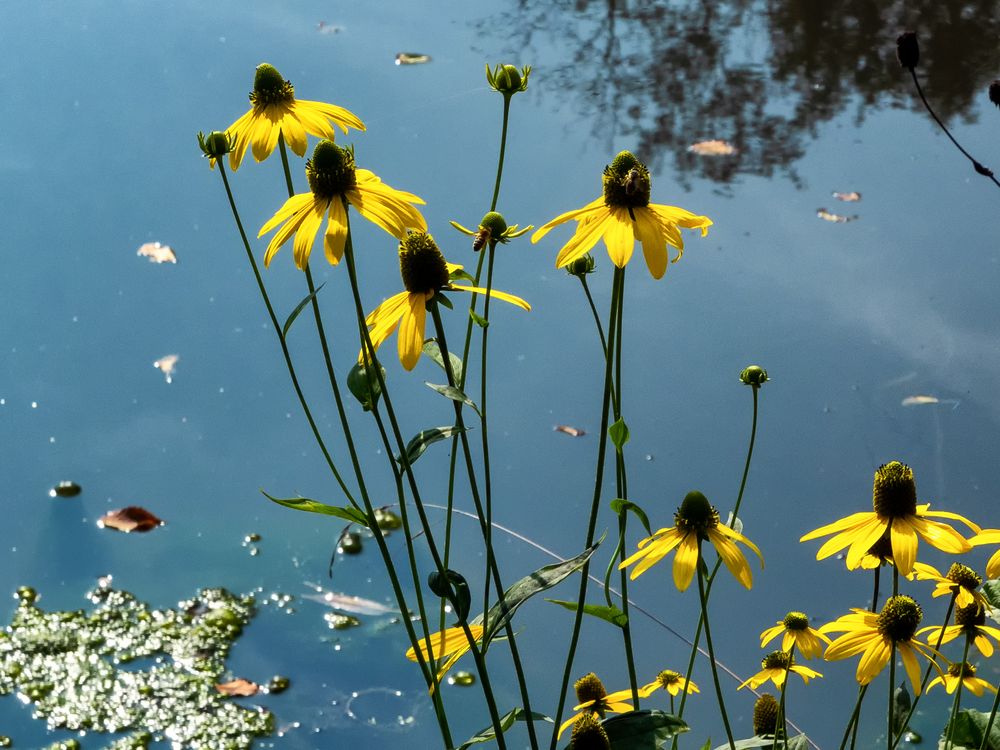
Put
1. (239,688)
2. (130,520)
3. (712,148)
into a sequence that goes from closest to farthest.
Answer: (239,688)
(130,520)
(712,148)

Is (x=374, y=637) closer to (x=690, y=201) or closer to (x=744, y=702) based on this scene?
(x=744, y=702)

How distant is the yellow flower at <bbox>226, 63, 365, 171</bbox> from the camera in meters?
1.10

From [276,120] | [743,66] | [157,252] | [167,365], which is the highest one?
[743,66]

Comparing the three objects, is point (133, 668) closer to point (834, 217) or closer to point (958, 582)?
point (958, 582)

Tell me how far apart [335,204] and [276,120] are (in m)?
0.17

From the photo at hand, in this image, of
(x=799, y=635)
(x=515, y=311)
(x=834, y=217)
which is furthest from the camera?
(x=834, y=217)

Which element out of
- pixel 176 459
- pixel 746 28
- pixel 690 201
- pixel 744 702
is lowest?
pixel 744 702

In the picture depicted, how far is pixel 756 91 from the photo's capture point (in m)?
4.05

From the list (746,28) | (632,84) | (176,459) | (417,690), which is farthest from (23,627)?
(746,28)

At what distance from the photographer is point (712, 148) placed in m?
3.69

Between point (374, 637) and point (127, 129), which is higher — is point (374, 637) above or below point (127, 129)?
below

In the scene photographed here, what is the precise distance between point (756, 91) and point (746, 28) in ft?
1.90

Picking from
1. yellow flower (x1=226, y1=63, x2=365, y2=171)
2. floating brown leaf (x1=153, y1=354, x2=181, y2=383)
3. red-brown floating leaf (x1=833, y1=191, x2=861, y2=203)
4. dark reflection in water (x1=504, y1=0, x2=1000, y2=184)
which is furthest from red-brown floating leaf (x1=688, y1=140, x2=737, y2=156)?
yellow flower (x1=226, y1=63, x2=365, y2=171)

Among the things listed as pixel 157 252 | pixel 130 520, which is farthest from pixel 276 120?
pixel 157 252
